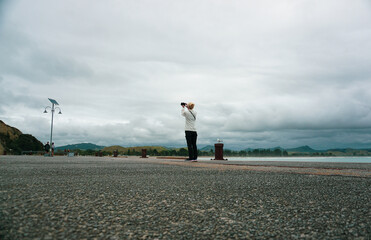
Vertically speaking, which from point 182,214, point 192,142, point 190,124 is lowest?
point 182,214

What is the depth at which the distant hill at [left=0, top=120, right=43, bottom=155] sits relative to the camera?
6481 cm

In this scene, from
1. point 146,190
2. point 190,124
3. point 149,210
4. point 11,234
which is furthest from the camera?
point 190,124

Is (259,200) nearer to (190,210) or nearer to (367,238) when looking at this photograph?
(190,210)

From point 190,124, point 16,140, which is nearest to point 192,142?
point 190,124

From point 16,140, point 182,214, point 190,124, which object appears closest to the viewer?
point 182,214

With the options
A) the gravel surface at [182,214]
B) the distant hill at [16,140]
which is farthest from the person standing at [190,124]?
the distant hill at [16,140]

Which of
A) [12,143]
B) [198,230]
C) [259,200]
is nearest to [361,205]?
[259,200]

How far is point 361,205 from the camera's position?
2.58 meters

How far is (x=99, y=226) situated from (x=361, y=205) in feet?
7.51

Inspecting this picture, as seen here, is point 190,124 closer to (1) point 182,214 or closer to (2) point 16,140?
(1) point 182,214

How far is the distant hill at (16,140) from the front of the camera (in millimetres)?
64812

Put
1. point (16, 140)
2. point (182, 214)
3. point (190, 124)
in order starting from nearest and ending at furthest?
1. point (182, 214)
2. point (190, 124)
3. point (16, 140)

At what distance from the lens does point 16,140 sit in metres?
67.2

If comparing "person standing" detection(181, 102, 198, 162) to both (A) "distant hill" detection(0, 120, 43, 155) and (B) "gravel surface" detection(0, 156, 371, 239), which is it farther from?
(A) "distant hill" detection(0, 120, 43, 155)
